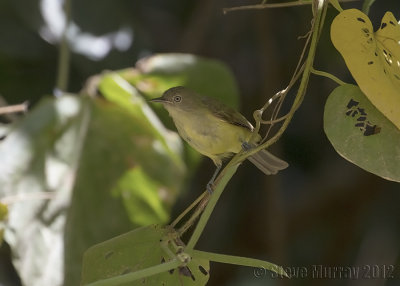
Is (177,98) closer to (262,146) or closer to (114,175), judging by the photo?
(114,175)

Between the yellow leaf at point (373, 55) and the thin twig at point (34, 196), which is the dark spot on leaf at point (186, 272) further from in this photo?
the thin twig at point (34, 196)

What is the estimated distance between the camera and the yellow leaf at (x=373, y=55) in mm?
1402

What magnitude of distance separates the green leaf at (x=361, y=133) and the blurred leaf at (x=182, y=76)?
48.2 inches

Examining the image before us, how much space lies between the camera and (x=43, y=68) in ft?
11.7

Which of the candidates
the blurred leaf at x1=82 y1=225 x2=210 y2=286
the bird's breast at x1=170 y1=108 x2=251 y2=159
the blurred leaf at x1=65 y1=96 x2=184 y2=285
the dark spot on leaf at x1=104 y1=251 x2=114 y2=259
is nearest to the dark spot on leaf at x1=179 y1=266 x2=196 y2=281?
the blurred leaf at x1=82 y1=225 x2=210 y2=286

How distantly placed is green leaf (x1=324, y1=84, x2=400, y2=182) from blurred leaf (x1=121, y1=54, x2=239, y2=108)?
4.02ft

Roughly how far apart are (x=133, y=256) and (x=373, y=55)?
2.01 ft

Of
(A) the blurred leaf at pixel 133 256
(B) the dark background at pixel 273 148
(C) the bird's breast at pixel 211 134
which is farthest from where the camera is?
(B) the dark background at pixel 273 148

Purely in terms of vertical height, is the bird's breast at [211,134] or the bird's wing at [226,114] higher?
the bird's wing at [226,114]

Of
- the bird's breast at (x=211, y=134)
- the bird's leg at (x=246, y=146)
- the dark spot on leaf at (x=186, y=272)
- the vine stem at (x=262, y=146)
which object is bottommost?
the bird's breast at (x=211, y=134)

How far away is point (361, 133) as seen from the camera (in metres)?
1.43

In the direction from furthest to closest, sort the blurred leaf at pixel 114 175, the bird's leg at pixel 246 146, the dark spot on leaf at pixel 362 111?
1. the blurred leaf at pixel 114 175
2. the bird's leg at pixel 246 146
3. the dark spot on leaf at pixel 362 111

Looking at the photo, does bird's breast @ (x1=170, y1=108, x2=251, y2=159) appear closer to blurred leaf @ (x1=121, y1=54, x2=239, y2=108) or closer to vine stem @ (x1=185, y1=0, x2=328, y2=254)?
blurred leaf @ (x1=121, y1=54, x2=239, y2=108)

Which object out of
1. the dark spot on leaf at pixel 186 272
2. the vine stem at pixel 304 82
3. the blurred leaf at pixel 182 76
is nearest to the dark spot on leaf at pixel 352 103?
the vine stem at pixel 304 82
